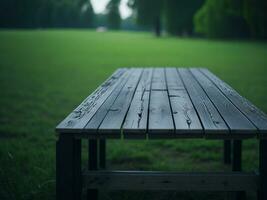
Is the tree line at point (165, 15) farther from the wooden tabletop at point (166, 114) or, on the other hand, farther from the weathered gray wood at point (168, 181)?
the weathered gray wood at point (168, 181)

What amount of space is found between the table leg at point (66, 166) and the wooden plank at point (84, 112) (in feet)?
0.19

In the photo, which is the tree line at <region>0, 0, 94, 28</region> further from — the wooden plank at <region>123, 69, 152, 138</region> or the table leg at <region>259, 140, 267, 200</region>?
the table leg at <region>259, 140, 267, 200</region>

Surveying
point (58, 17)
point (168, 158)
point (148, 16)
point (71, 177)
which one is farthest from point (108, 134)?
point (58, 17)

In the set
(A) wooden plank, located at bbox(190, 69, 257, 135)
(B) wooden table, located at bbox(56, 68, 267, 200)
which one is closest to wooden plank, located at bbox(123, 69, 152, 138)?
(B) wooden table, located at bbox(56, 68, 267, 200)

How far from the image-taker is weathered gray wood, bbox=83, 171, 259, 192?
2.47m

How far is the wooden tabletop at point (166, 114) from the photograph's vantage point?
2174 mm

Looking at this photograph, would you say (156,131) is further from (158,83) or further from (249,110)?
(158,83)

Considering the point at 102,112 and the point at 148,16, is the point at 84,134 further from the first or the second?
the point at 148,16

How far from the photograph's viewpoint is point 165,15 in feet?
177

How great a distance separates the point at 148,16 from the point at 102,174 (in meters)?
56.9

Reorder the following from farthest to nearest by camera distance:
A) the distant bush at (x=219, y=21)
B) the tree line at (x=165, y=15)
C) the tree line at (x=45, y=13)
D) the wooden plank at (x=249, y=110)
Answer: the tree line at (x=45, y=13) → the distant bush at (x=219, y=21) → the tree line at (x=165, y=15) → the wooden plank at (x=249, y=110)

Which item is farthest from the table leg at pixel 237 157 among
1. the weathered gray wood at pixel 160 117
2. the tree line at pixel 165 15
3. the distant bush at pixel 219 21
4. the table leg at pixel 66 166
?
the distant bush at pixel 219 21

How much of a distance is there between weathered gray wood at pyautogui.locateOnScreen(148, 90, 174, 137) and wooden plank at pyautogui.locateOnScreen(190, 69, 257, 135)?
1.11ft

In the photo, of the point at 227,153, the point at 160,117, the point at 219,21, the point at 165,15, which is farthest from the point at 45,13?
the point at 160,117
